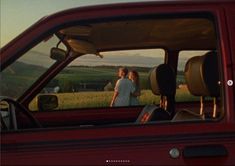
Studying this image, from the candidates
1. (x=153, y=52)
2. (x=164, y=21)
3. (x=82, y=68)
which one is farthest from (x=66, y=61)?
(x=164, y=21)

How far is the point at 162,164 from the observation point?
2.78 metres

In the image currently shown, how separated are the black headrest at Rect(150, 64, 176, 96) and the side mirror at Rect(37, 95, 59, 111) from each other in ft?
2.72

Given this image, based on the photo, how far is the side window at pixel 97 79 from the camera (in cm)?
431

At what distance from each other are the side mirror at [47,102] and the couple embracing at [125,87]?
0.46 meters

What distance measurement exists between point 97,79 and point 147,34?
663 millimetres

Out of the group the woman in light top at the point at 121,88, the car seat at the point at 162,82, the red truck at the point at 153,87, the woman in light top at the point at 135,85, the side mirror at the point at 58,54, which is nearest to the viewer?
the red truck at the point at 153,87

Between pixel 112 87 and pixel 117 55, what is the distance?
0.29 meters

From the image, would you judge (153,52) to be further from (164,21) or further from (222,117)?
(222,117)

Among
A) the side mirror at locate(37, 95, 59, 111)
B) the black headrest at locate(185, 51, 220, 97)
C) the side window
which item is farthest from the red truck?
the side mirror at locate(37, 95, 59, 111)

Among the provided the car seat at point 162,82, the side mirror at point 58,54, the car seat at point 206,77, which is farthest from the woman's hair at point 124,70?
the car seat at point 206,77

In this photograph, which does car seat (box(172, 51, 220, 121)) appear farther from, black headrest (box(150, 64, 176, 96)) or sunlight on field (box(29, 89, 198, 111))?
sunlight on field (box(29, 89, 198, 111))

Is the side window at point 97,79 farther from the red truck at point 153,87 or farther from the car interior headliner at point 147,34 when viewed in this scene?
the red truck at point 153,87

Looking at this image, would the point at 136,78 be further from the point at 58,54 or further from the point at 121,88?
the point at 58,54

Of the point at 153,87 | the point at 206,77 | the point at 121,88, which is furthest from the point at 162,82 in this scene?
the point at 206,77
